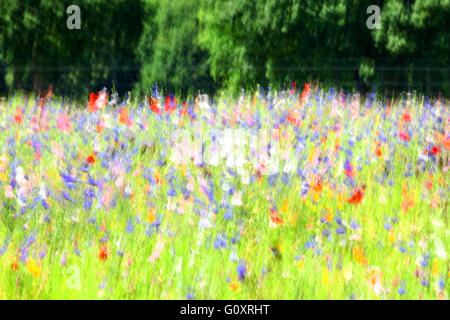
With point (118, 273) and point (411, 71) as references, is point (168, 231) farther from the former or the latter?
point (411, 71)

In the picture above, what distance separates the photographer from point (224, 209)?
3.56m

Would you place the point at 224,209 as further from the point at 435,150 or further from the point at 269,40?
the point at 269,40

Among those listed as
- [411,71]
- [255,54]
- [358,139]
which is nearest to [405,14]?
[411,71]

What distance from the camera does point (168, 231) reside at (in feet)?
10.3

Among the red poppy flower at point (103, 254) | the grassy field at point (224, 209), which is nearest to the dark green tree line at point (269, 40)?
the grassy field at point (224, 209)

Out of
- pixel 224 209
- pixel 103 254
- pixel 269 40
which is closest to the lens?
pixel 103 254

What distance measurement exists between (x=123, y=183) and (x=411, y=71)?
17479mm

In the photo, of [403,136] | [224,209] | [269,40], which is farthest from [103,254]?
[269,40]

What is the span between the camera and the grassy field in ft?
9.04

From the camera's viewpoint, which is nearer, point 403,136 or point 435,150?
point 435,150

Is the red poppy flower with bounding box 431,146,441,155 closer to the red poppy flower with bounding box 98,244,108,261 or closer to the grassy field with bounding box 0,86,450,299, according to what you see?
the grassy field with bounding box 0,86,450,299

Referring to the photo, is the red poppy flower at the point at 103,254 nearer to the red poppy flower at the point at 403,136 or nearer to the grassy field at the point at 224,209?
the grassy field at the point at 224,209

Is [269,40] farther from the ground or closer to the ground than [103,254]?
farther from the ground

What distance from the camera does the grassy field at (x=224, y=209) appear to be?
275cm
